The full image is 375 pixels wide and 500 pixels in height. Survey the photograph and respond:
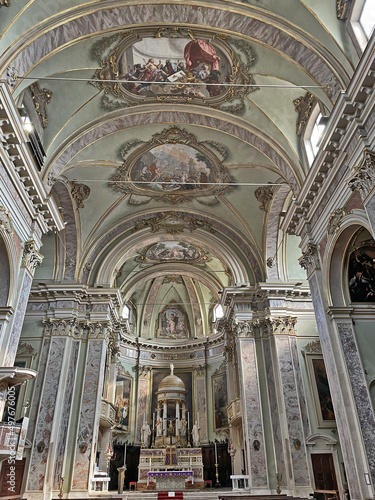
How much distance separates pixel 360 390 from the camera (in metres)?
9.60

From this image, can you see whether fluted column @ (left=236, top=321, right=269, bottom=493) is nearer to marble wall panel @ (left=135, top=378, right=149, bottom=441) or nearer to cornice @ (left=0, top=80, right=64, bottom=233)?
cornice @ (left=0, top=80, right=64, bottom=233)

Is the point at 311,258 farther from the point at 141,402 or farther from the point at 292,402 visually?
the point at 141,402

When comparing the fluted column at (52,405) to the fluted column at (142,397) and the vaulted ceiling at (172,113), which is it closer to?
the vaulted ceiling at (172,113)

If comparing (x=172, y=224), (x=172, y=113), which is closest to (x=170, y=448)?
(x=172, y=224)

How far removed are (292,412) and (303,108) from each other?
34.4 feet

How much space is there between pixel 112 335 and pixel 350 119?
1429cm

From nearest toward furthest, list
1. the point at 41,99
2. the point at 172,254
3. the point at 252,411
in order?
1. the point at 41,99
2. the point at 252,411
3. the point at 172,254

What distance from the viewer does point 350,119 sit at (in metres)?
8.94

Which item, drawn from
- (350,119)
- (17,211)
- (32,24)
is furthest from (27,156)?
(350,119)

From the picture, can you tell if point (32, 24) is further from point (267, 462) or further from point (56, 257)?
point (267, 462)

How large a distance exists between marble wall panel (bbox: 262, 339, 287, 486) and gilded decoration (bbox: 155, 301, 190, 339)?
12098 millimetres

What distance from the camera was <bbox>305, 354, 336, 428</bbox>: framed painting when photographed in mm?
14883

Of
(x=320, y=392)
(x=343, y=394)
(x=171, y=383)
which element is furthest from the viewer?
(x=171, y=383)

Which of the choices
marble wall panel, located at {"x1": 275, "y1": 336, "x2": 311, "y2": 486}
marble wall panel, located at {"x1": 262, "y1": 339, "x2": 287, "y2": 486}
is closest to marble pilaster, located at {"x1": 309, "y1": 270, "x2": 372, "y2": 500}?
marble wall panel, located at {"x1": 275, "y1": 336, "x2": 311, "y2": 486}
